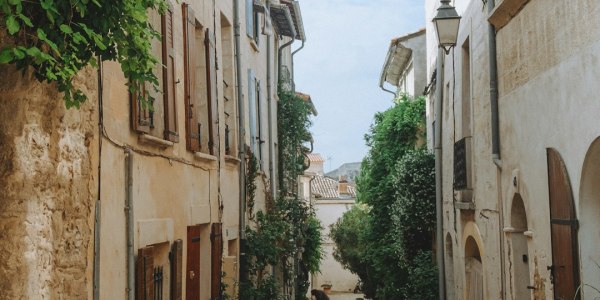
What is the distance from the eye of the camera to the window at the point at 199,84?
29.6 feet

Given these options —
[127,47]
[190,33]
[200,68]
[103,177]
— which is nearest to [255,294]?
[200,68]

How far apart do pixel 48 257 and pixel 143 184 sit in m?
2.25

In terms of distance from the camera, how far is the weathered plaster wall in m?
4.68

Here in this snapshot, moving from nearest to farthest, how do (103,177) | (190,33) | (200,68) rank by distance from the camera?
(103,177)
(190,33)
(200,68)

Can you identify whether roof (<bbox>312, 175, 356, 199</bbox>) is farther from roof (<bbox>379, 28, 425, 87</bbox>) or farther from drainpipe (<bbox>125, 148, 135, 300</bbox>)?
drainpipe (<bbox>125, 148, 135, 300</bbox>)

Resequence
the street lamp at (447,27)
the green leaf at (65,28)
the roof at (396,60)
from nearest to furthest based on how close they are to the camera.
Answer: the green leaf at (65,28) < the street lamp at (447,27) < the roof at (396,60)

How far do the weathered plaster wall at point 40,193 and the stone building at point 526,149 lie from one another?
3839mm

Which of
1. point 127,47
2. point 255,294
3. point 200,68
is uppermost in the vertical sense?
point 200,68

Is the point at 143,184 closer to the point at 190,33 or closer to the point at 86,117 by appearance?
the point at 86,117

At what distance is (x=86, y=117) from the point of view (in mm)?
5480

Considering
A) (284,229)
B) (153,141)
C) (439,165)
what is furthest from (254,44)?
(153,141)

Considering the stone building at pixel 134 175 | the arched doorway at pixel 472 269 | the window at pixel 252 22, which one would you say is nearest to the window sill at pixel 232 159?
the stone building at pixel 134 175

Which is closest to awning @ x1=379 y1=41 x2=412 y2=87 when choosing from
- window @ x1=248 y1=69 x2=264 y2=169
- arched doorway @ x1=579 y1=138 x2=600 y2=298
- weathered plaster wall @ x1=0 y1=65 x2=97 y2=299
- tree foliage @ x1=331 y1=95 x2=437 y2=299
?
tree foliage @ x1=331 y1=95 x2=437 y2=299

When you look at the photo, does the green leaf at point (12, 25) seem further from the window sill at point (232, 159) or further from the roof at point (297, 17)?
the roof at point (297, 17)
